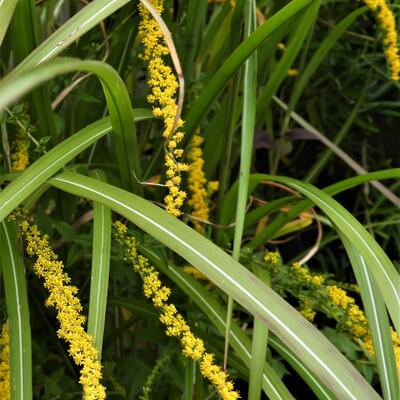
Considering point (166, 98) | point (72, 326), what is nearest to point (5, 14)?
point (166, 98)

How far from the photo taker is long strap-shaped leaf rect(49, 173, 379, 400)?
1.80 feet

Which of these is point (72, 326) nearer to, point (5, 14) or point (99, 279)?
point (99, 279)

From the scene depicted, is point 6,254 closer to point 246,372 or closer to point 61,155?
point 61,155

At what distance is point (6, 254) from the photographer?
698 mm

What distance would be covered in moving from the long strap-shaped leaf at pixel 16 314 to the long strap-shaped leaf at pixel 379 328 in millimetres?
332

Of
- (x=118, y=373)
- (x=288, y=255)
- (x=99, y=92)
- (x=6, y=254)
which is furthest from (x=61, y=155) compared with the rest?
(x=288, y=255)

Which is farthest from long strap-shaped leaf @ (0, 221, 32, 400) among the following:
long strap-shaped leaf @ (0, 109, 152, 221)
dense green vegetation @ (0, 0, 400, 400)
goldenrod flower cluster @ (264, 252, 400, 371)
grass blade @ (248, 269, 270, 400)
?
goldenrod flower cluster @ (264, 252, 400, 371)

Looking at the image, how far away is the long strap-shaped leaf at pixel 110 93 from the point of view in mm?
393

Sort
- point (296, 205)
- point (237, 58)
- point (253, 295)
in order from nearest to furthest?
point (253, 295)
point (237, 58)
point (296, 205)

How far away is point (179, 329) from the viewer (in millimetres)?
652

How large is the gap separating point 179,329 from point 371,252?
200 mm

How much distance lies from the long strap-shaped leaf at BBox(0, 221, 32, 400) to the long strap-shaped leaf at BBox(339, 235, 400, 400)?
332mm

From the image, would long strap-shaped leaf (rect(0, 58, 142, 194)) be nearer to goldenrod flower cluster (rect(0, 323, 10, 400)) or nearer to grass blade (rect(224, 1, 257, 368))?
grass blade (rect(224, 1, 257, 368))

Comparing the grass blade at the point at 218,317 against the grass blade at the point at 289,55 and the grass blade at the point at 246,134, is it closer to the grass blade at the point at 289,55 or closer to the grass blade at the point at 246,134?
the grass blade at the point at 246,134
